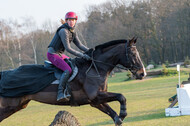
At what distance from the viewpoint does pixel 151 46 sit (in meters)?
52.9

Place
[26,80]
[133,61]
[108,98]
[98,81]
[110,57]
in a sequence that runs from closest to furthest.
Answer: [108,98]
[98,81]
[133,61]
[110,57]
[26,80]

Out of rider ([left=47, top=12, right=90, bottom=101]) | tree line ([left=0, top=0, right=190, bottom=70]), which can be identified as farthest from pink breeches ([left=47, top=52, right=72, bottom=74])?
tree line ([left=0, top=0, right=190, bottom=70])

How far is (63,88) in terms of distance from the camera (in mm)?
6746

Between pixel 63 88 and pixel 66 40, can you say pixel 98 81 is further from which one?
pixel 66 40

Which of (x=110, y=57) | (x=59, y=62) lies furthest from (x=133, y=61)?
(x=59, y=62)

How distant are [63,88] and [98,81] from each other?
0.86m

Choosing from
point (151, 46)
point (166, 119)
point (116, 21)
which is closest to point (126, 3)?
point (116, 21)

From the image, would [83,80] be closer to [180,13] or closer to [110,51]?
[110,51]

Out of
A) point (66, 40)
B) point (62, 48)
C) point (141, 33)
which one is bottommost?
point (141, 33)

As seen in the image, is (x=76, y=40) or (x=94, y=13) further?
(x=94, y=13)

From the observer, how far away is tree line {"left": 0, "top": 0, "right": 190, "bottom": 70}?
49.0 metres

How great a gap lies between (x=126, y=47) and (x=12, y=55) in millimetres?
51860

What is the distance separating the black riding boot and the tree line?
141ft

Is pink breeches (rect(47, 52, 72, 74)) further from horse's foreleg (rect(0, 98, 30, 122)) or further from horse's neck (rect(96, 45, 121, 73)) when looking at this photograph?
horse's foreleg (rect(0, 98, 30, 122))
